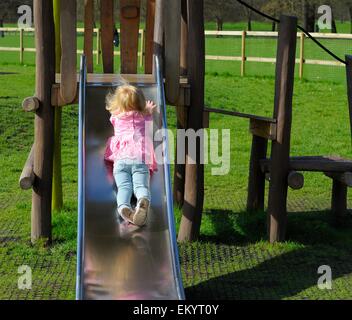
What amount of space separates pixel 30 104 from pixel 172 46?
52.4 inches

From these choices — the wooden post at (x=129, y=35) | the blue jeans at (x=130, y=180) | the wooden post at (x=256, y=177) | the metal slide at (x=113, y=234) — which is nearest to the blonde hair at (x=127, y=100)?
the metal slide at (x=113, y=234)

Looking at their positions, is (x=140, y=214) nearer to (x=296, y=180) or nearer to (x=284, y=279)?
(x=284, y=279)

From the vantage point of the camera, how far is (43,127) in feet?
25.2

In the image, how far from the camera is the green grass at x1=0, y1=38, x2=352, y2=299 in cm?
668

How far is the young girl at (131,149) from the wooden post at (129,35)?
173 cm

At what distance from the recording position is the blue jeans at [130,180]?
661cm

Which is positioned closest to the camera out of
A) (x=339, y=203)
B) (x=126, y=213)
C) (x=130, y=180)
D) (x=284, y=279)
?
(x=126, y=213)

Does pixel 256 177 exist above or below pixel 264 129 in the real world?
below

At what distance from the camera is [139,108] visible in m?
7.22

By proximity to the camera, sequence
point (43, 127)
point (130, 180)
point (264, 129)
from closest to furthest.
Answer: point (130, 180)
point (43, 127)
point (264, 129)

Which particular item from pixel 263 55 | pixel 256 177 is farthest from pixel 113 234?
pixel 263 55

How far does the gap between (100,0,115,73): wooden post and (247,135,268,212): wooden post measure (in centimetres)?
184

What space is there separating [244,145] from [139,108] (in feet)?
22.2
